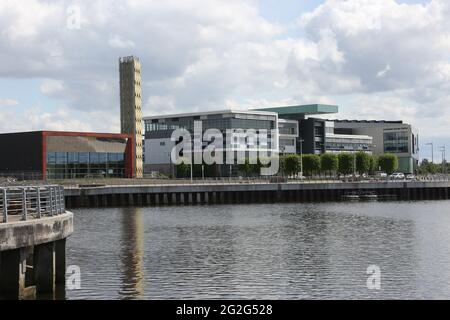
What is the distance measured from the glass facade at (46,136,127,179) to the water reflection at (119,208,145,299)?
69.7 meters

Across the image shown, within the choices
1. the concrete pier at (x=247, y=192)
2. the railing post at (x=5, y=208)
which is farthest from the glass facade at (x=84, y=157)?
the railing post at (x=5, y=208)

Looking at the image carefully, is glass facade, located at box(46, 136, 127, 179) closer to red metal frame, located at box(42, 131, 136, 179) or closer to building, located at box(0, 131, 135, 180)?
building, located at box(0, 131, 135, 180)

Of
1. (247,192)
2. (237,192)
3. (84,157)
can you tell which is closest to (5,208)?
(237,192)

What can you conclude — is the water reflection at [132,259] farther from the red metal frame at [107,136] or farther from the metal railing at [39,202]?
the red metal frame at [107,136]

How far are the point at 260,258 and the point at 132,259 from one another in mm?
8602

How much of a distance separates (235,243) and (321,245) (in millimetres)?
6987

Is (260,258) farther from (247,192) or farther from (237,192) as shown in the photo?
(247,192)

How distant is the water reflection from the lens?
36.8 meters

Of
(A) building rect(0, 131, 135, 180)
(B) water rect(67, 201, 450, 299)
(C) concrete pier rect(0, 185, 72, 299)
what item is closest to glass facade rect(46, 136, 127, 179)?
(A) building rect(0, 131, 135, 180)

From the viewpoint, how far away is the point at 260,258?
48.8m

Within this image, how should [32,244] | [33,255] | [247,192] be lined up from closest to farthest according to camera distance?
1. [32,244]
2. [33,255]
3. [247,192]

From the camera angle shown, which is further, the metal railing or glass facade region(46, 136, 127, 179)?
glass facade region(46, 136, 127, 179)
